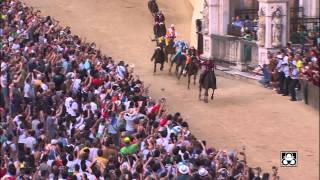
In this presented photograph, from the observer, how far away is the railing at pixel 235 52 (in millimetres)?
28234

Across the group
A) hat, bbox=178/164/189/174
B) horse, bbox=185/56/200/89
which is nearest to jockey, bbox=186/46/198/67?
horse, bbox=185/56/200/89

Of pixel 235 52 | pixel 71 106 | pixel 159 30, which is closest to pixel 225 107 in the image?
pixel 235 52

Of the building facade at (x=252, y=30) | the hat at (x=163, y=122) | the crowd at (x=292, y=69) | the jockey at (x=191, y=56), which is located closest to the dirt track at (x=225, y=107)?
the crowd at (x=292, y=69)

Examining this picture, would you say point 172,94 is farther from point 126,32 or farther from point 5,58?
point 126,32

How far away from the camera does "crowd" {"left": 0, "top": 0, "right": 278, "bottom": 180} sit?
46.6 ft

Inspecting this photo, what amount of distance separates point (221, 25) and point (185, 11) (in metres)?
8.99

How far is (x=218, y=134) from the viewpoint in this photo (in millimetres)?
20922

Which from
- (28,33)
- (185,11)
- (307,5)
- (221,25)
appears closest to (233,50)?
(221,25)

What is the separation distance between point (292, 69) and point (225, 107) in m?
2.36

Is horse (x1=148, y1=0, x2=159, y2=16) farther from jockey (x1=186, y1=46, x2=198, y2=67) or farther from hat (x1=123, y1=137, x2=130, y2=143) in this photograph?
hat (x1=123, y1=137, x2=130, y2=143)

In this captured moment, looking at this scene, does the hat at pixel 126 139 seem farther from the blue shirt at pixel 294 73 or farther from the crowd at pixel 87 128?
the blue shirt at pixel 294 73

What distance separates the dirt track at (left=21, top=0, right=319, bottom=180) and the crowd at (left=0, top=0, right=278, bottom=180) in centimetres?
166

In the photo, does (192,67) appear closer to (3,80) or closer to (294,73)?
(294,73)

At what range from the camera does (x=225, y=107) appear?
24016 millimetres
